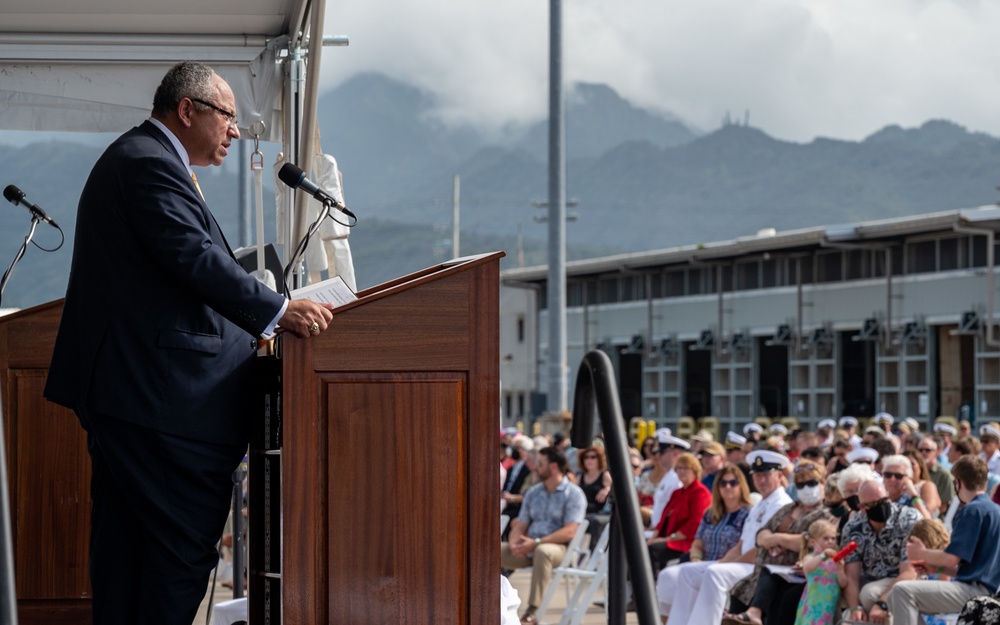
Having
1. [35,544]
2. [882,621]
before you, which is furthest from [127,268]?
[882,621]

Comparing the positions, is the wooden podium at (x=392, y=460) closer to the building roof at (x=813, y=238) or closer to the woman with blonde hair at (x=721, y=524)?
the woman with blonde hair at (x=721, y=524)

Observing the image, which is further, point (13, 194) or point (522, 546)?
point (522, 546)

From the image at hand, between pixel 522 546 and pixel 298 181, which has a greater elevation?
pixel 298 181

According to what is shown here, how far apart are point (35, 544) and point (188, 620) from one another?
5.12ft

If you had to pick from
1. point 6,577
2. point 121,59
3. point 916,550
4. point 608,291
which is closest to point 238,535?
point 121,59

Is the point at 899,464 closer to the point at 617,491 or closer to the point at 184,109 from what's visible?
the point at 184,109

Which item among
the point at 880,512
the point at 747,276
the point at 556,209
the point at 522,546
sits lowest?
the point at 522,546

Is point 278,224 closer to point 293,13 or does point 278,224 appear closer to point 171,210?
point 293,13

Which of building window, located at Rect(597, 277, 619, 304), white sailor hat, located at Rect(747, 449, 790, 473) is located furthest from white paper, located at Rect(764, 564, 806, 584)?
building window, located at Rect(597, 277, 619, 304)

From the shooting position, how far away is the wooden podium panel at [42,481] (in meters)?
4.65

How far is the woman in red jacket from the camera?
10.6 meters

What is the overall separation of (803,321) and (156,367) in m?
36.4

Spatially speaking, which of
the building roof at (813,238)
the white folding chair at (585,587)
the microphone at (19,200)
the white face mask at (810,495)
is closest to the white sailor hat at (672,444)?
the white folding chair at (585,587)

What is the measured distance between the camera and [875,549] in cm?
807
